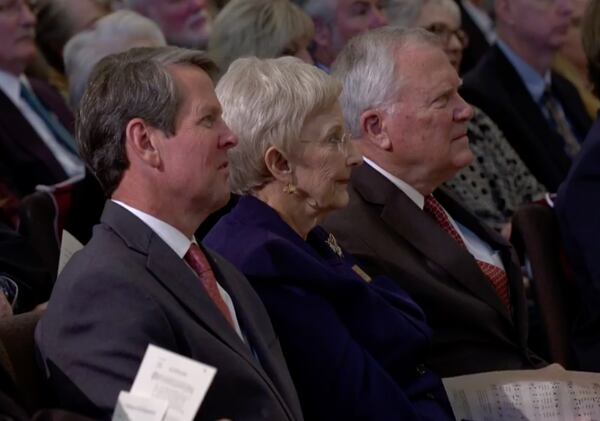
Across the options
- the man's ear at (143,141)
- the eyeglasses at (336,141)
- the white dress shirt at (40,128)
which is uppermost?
the man's ear at (143,141)

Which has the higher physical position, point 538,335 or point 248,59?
point 248,59

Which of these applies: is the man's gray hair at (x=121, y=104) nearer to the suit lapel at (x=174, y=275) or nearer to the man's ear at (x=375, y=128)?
the suit lapel at (x=174, y=275)

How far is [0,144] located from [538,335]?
210 cm

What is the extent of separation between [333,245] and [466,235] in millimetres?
732

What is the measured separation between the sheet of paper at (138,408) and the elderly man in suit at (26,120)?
2775 millimetres

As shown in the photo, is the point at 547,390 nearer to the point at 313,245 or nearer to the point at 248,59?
the point at 313,245

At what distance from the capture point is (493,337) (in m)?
3.93

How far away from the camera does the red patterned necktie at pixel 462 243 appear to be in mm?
4059

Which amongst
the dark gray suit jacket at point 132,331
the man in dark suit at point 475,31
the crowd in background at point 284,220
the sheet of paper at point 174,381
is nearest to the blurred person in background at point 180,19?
the crowd in background at point 284,220

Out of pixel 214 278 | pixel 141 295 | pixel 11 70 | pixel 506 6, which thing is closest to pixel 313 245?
pixel 214 278

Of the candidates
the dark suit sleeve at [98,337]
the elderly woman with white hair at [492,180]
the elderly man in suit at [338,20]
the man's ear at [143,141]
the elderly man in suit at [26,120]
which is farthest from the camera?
the elderly man in suit at [338,20]

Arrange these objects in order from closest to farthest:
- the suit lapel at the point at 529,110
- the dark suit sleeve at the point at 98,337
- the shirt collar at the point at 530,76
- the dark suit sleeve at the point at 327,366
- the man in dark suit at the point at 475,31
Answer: the dark suit sleeve at the point at 98,337
the dark suit sleeve at the point at 327,366
the suit lapel at the point at 529,110
the shirt collar at the point at 530,76
the man in dark suit at the point at 475,31

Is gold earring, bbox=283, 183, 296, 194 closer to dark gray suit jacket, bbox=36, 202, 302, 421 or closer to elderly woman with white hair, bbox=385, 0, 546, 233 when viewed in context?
dark gray suit jacket, bbox=36, 202, 302, 421

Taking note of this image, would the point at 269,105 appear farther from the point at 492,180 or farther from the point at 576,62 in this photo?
the point at 576,62
